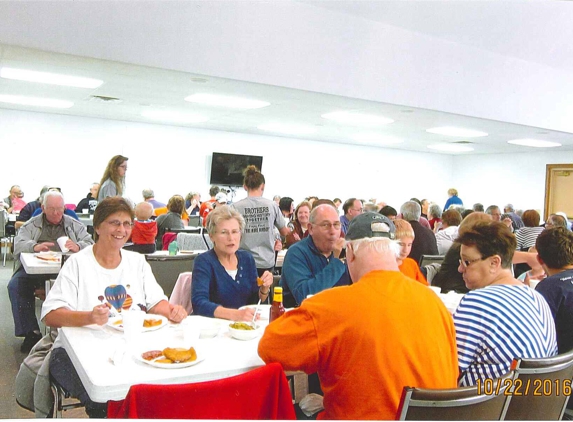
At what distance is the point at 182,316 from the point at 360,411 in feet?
3.38

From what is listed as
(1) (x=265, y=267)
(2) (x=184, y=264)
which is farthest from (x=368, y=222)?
(1) (x=265, y=267)

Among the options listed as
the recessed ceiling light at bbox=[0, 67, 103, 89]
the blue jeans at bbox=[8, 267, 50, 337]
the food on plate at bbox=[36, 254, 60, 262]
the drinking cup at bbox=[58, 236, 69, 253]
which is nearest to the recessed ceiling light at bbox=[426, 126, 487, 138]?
the recessed ceiling light at bbox=[0, 67, 103, 89]

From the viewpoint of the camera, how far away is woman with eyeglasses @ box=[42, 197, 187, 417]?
2070 millimetres

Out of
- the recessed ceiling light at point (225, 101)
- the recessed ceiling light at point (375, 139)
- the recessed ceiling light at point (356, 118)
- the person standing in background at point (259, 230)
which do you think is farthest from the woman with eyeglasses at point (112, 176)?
the recessed ceiling light at point (375, 139)

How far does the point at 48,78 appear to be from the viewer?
6137 millimetres

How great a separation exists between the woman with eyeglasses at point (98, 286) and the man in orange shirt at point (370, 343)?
87cm

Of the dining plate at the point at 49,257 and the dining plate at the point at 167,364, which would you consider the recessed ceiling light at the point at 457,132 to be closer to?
the dining plate at the point at 49,257

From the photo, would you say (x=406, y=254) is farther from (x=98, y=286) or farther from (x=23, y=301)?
(x=23, y=301)

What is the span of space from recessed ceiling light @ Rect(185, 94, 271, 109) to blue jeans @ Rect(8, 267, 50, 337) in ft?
11.0

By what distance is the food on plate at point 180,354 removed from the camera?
1.75 meters

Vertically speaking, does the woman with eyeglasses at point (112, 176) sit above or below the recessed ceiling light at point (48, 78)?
below

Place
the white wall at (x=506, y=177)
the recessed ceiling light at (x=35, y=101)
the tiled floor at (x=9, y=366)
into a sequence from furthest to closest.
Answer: the white wall at (x=506, y=177)
the recessed ceiling light at (x=35, y=101)
the tiled floor at (x=9, y=366)

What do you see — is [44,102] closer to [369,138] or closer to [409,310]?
[369,138]
